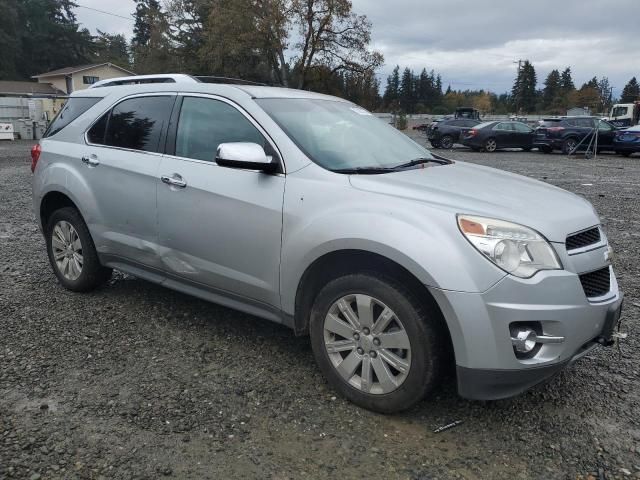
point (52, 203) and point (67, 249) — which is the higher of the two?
point (52, 203)

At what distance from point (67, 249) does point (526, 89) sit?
117 metres

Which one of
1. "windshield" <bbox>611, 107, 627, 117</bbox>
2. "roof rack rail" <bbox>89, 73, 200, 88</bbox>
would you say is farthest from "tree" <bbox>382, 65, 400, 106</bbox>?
"roof rack rail" <bbox>89, 73, 200, 88</bbox>

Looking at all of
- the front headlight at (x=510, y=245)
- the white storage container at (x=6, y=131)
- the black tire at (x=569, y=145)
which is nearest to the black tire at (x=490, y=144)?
the black tire at (x=569, y=145)

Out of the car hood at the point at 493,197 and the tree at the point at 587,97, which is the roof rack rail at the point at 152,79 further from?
the tree at the point at 587,97

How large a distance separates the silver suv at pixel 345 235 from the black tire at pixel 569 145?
2050cm

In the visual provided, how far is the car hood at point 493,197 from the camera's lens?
2693mm

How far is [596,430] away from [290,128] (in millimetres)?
2409

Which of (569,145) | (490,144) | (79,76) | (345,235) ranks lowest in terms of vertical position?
(490,144)

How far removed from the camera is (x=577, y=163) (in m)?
18.4

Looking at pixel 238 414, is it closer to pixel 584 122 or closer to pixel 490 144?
pixel 490 144

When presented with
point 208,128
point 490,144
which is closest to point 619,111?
point 490,144

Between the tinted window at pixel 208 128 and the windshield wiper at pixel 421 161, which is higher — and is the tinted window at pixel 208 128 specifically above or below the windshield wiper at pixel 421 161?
above

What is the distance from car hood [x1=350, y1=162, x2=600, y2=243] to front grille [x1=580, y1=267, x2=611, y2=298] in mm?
240

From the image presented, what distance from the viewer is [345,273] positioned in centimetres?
297
